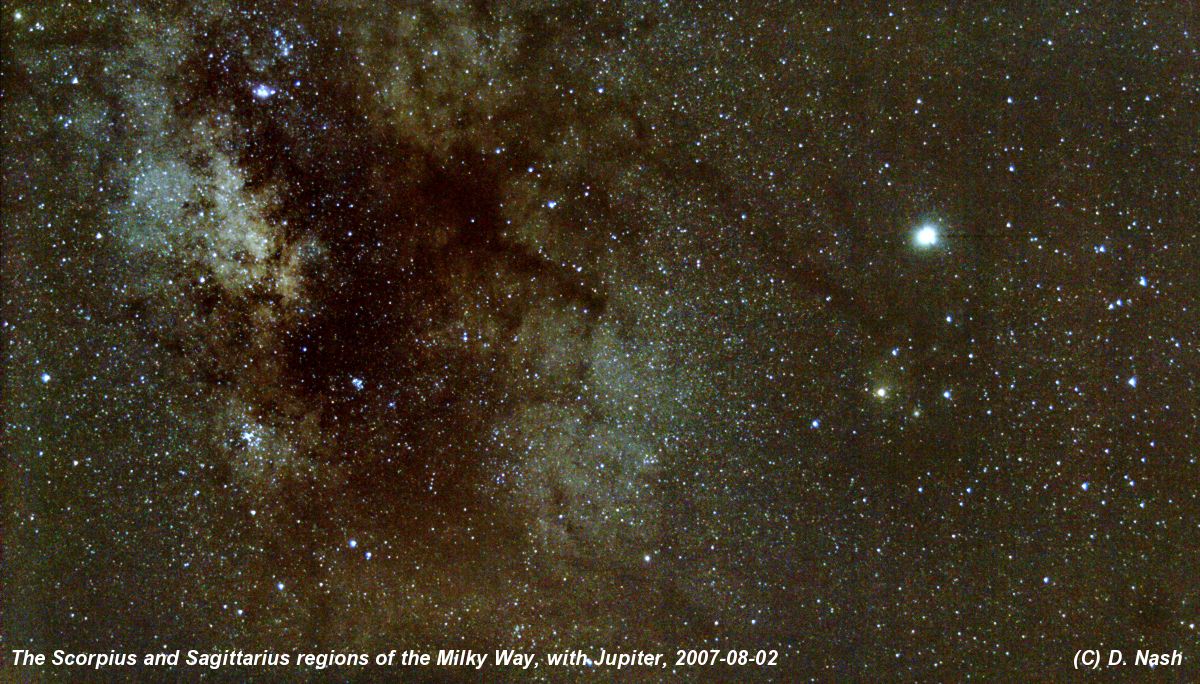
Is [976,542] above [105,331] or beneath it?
beneath

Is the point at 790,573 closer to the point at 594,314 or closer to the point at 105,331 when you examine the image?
the point at 594,314

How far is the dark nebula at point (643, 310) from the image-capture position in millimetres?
1010

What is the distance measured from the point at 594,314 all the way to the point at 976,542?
35.7 inches

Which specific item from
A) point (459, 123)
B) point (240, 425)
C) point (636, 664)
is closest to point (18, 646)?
point (240, 425)

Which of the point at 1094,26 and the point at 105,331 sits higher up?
the point at 1094,26

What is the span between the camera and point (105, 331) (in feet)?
3.42

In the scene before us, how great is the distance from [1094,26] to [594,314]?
116cm

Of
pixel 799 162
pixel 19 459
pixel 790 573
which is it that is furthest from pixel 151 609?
pixel 799 162

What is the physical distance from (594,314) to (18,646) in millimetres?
1406

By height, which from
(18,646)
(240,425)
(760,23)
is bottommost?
(18,646)

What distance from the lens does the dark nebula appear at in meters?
1.01

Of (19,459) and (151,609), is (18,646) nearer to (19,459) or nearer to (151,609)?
(151,609)

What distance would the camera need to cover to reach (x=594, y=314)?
40.5 inches

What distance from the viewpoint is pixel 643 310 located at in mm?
1030
